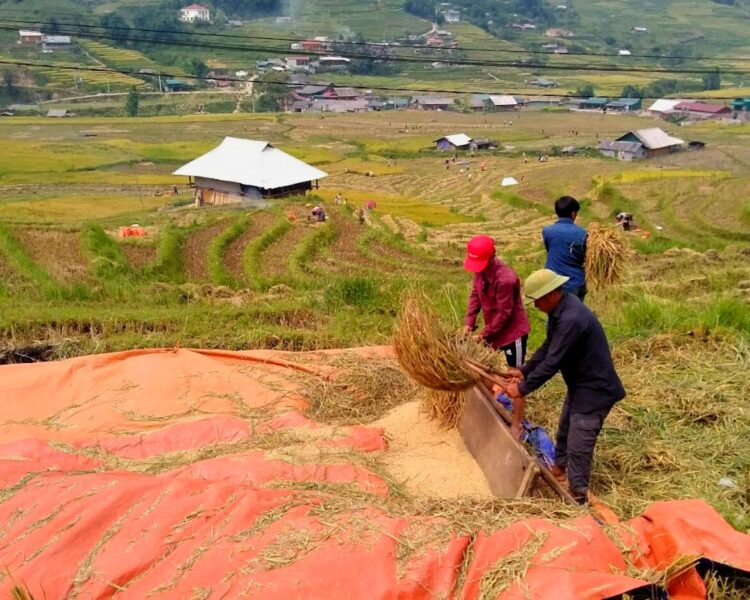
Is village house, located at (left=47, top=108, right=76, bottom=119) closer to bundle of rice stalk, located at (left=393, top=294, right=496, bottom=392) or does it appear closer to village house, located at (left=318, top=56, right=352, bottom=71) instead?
village house, located at (left=318, top=56, right=352, bottom=71)

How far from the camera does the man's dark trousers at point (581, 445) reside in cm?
329

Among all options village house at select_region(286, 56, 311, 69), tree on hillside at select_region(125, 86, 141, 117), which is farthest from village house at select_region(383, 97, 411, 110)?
tree on hillside at select_region(125, 86, 141, 117)

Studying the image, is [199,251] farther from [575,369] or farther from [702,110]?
[702,110]

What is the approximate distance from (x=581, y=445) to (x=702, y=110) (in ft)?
180

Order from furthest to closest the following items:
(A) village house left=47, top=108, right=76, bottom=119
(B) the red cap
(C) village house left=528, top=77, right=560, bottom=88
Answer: (C) village house left=528, top=77, right=560, bottom=88 < (A) village house left=47, top=108, right=76, bottom=119 < (B) the red cap

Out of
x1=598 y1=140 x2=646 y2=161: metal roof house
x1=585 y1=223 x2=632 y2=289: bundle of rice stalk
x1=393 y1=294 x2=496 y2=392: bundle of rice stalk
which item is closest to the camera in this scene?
x1=393 y1=294 x2=496 y2=392: bundle of rice stalk

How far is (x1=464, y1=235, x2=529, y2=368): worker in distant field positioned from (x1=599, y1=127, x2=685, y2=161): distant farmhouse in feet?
115

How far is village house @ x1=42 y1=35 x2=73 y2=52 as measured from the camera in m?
65.9

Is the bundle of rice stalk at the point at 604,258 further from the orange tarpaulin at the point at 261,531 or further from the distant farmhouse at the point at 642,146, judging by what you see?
the distant farmhouse at the point at 642,146

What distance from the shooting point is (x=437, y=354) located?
12.3ft

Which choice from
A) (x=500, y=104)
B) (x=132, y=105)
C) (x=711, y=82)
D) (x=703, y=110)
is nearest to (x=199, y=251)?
(x=132, y=105)

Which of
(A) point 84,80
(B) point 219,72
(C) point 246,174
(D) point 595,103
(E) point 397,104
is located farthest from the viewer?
(B) point 219,72

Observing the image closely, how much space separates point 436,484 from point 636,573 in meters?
1.25

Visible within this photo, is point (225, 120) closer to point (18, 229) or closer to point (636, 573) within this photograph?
point (18, 229)
